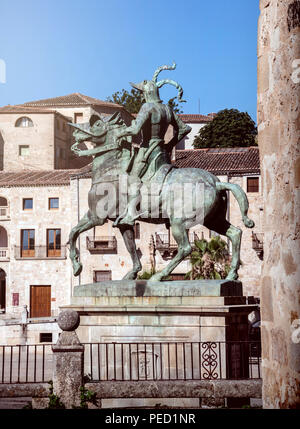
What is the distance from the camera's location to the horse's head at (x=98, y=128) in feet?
33.6

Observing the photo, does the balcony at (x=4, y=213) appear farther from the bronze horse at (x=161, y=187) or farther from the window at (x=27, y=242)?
the bronze horse at (x=161, y=187)

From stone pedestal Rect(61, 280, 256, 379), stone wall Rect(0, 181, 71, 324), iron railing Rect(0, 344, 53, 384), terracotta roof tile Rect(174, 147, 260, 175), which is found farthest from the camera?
stone wall Rect(0, 181, 71, 324)

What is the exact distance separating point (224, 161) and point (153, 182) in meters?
30.3

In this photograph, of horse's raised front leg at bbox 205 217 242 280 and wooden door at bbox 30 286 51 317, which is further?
wooden door at bbox 30 286 51 317

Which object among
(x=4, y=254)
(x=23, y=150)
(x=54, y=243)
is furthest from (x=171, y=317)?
(x=23, y=150)

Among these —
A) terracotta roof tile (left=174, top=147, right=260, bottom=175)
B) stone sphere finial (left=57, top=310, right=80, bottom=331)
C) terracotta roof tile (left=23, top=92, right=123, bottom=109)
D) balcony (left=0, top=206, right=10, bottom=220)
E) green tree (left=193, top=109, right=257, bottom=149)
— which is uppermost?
terracotta roof tile (left=23, top=92, right=123, bottom=109)

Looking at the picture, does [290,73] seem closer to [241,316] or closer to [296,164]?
[296,164]

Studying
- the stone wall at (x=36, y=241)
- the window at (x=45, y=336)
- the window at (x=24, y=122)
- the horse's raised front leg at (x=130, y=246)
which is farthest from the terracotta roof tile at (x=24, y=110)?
the horse's raised front leg at (x=130, y=246)

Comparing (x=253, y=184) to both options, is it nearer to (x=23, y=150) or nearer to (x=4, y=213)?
(x=4, y=213)

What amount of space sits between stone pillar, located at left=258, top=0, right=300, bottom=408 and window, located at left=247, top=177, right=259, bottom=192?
114 feet

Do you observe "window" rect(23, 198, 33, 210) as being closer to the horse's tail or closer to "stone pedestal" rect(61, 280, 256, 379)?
"stone pedestal" rect(61, 280, 256, 379)

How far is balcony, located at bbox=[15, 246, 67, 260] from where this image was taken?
4125 centimetres

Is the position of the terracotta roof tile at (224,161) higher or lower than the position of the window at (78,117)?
lower

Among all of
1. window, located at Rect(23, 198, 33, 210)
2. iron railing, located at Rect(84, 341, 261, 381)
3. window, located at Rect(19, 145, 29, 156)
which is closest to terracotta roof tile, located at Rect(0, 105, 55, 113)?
window, located at Rect(19, 145, 29, 156)
